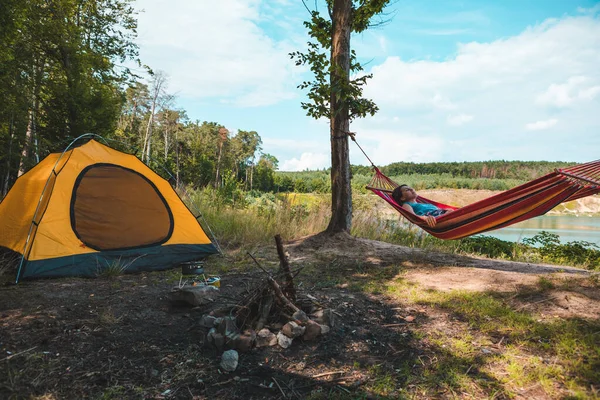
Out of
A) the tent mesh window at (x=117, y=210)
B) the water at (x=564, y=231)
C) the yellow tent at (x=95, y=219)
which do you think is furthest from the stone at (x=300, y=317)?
the water at (x=564, y=231)

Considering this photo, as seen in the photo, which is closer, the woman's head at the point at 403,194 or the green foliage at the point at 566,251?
the woman's head at the point at 403,194

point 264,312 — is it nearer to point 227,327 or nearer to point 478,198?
point 227,327

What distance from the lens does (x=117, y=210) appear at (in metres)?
3.88

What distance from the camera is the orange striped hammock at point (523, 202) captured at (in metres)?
2.98

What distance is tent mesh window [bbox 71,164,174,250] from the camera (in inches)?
144

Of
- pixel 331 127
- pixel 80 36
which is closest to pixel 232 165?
pixel 80 36

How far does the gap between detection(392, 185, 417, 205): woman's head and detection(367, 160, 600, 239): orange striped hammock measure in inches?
30.5

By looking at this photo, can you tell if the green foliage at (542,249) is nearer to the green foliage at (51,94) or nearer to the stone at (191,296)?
the stone at (191,296)

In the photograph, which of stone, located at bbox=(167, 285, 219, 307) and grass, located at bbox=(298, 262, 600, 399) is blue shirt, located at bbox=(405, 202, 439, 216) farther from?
stone, located at bbox=(167, 285, 219, 307)

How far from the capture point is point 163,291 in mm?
2969

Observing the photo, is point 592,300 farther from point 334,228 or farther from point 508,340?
point 334,228

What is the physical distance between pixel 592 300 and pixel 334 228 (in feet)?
9.44

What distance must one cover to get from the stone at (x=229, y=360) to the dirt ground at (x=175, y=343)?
31 millimetres

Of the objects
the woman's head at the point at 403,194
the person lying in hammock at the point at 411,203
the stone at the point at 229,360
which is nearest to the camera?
the stone at the point at 229,360
